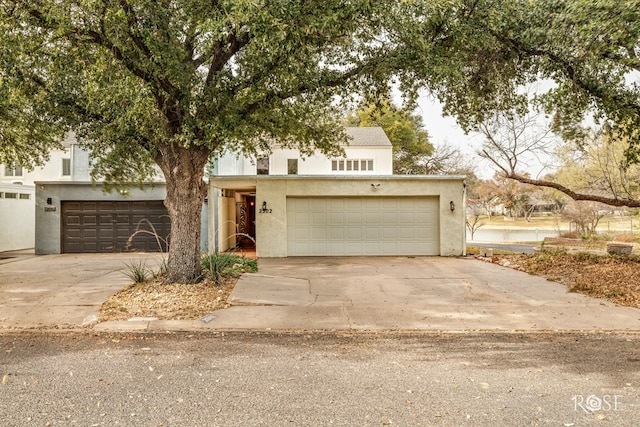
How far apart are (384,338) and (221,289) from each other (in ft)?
12.2

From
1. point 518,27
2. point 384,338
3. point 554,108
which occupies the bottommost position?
point 384,338

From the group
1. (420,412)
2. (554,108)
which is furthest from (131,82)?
(554,108)

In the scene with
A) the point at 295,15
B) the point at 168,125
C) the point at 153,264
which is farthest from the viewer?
the point at 153,264

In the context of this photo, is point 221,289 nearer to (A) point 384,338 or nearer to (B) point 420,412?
(A) point 384,338

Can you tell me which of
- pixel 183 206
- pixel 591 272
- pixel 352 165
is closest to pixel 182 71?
→ pixel 183 206

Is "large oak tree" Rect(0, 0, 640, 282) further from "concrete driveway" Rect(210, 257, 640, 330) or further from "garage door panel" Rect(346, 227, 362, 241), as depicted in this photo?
"garage door panel" Rect(346, 227, 362, 241)

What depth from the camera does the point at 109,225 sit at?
15297 mm

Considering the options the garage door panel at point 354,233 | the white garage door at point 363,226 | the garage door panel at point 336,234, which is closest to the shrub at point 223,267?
the white garage door at point 363,226

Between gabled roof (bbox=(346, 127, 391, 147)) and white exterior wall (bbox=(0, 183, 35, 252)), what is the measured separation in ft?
51.9

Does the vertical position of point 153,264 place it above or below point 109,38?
below

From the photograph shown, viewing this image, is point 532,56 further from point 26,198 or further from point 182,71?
point 26,198

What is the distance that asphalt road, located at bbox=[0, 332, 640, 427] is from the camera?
10.4 ft

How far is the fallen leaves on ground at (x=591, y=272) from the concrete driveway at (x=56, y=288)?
9.14 metres

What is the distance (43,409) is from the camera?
326cm
